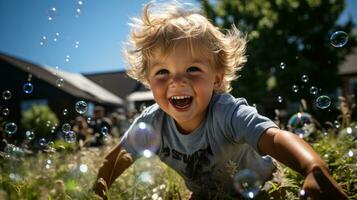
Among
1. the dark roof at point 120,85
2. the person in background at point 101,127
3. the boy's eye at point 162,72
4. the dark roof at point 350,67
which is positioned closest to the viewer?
the boy's eye at point 162,72

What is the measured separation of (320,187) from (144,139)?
1.65 meters

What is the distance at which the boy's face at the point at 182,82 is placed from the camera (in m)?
2.65

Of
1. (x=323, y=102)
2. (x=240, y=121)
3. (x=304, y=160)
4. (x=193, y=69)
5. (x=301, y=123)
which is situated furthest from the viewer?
(x=301, y=123)

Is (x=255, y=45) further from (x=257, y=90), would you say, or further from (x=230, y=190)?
(x=230, y=190)

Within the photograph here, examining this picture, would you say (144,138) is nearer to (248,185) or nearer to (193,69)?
(193,69)

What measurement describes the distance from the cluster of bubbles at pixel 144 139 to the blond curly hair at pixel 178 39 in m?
0.44

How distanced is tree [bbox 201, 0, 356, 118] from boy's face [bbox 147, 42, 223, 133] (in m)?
21.8

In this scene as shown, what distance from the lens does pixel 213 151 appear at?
275 centimetres

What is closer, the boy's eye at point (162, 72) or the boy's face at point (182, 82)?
the boy's face at point (182, 82)

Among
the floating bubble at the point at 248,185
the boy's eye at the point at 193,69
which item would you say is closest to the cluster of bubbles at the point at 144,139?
the boy's eye at the point at 193,69

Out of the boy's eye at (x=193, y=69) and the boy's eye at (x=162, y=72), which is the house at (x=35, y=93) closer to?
the boy's eye at (x=162, y=72)

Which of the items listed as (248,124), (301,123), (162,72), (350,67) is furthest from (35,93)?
(248,124)

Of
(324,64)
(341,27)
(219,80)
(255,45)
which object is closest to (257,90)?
(255,45)

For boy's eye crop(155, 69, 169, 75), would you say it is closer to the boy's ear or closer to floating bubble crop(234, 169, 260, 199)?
the boy's ear
